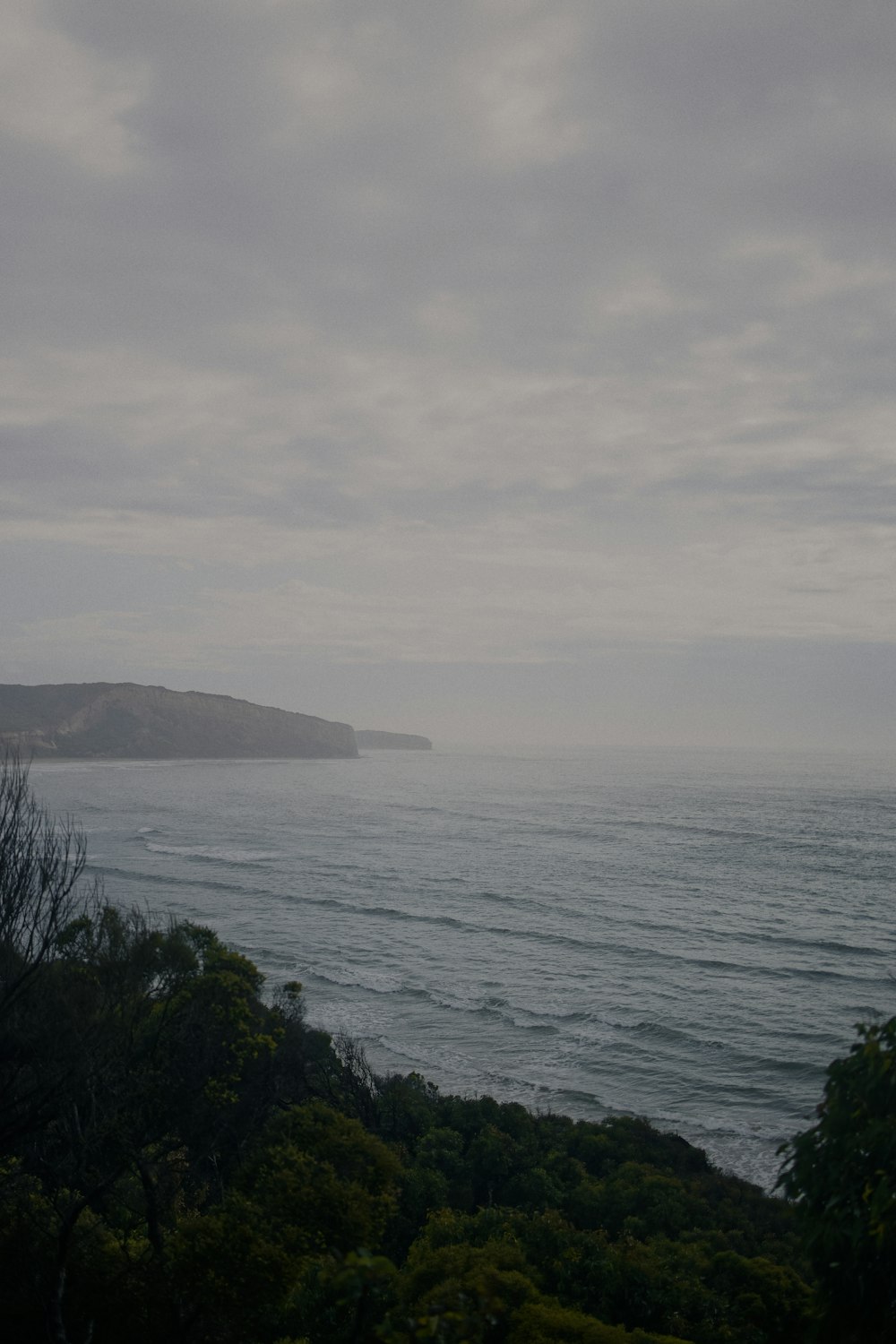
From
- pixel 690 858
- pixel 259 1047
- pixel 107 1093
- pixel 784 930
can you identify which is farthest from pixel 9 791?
pixel 690 858

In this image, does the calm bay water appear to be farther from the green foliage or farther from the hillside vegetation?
the green foliage

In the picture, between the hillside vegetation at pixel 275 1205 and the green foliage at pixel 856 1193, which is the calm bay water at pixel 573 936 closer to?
the hillside vegetation at pixel 275 1205

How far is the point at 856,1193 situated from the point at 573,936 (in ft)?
151

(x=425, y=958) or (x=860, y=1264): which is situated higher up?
(x=860, y=1264)

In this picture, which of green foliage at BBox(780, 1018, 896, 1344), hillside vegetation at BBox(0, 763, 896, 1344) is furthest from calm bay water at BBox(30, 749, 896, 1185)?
green foliage at BBox(780, 1018, 896, 1344)

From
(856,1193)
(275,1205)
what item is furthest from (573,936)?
(856,1193)

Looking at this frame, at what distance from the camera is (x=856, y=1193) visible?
363 inches

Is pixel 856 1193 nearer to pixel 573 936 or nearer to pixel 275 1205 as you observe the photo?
pixel 275 1205

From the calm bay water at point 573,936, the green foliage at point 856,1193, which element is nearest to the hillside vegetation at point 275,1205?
the green foliage at point 856,1193

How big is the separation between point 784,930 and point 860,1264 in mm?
48165

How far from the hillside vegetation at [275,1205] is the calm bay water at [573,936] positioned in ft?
29.2

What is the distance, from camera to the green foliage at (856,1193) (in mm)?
8836

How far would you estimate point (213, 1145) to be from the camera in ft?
60.8

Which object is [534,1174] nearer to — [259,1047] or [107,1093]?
[259,1047]
